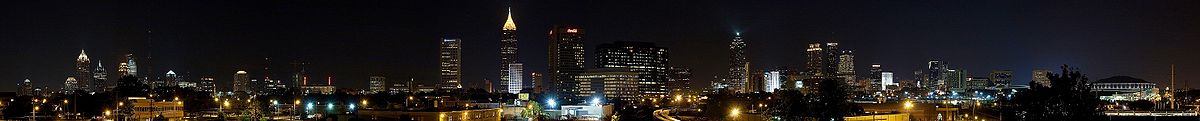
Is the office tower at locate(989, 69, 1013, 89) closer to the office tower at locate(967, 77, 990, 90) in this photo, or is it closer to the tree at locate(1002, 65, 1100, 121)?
the office tower at locate(967, 77, 990, 90)

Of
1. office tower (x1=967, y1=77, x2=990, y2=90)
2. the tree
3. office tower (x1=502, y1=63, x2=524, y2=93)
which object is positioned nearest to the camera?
the tree

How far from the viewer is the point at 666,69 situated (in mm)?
116625

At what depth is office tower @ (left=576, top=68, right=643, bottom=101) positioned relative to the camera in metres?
102

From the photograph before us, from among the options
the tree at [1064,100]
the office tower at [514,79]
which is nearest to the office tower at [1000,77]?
the office tower at [514,79]

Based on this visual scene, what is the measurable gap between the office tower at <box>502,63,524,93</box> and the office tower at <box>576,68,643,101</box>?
2745 cm

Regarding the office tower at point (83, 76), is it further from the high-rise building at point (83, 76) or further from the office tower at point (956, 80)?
the office tower at point (956, 80)

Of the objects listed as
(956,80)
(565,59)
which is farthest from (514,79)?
(956,80)

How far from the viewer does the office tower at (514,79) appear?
134m

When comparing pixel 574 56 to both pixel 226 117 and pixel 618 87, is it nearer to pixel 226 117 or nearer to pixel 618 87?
pixel 618 87

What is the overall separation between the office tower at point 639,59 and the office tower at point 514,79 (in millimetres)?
13771

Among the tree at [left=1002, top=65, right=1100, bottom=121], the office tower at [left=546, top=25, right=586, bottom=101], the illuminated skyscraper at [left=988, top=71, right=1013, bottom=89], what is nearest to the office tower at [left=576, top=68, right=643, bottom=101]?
the office tower at [left=546, top=25, right=586, bottom=101]

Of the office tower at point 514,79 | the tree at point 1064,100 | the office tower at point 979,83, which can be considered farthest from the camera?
the office tower at point 514,79

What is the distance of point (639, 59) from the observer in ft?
385

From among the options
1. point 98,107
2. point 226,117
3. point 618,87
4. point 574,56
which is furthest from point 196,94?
point 574,56
